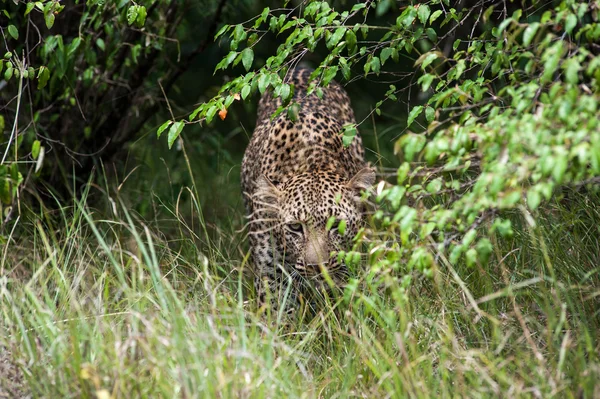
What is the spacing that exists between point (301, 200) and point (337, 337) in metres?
0.91

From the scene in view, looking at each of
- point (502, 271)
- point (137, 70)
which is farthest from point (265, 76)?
point (137, 70)

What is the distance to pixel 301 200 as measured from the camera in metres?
4.82

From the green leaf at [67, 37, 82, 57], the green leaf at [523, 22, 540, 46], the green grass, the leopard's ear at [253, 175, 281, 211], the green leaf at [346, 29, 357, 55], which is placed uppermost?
the green leaf at [523, 22, 540, 46]

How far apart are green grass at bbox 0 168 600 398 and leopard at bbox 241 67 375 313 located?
256 mm

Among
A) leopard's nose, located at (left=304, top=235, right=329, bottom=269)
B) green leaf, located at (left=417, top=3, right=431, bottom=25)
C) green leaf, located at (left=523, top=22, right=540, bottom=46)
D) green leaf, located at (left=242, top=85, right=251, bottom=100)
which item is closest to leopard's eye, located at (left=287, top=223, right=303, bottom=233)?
leopard's nose, located at (left=304, top=235, right=329, bottom=269)

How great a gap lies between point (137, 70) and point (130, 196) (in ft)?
3.12

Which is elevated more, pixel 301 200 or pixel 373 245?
pixel 373 245

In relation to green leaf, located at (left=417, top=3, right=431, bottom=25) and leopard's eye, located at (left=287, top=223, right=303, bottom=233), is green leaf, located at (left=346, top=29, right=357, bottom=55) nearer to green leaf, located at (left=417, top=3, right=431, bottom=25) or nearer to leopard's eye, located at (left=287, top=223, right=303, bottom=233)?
green leaf, located at (left=417, top=3, right=431, bottom=25)

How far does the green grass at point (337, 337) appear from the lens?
3207 millimetres

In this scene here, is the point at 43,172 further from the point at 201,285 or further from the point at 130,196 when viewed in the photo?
the point at 201,285

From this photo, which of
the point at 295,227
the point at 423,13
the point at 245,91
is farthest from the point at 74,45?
→ the point at 423,13

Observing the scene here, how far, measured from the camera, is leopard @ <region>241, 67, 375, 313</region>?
4.72m

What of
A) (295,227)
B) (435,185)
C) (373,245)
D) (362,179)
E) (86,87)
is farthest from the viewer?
(86,87)

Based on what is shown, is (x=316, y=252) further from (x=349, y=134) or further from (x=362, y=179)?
(x=349, y=134)
